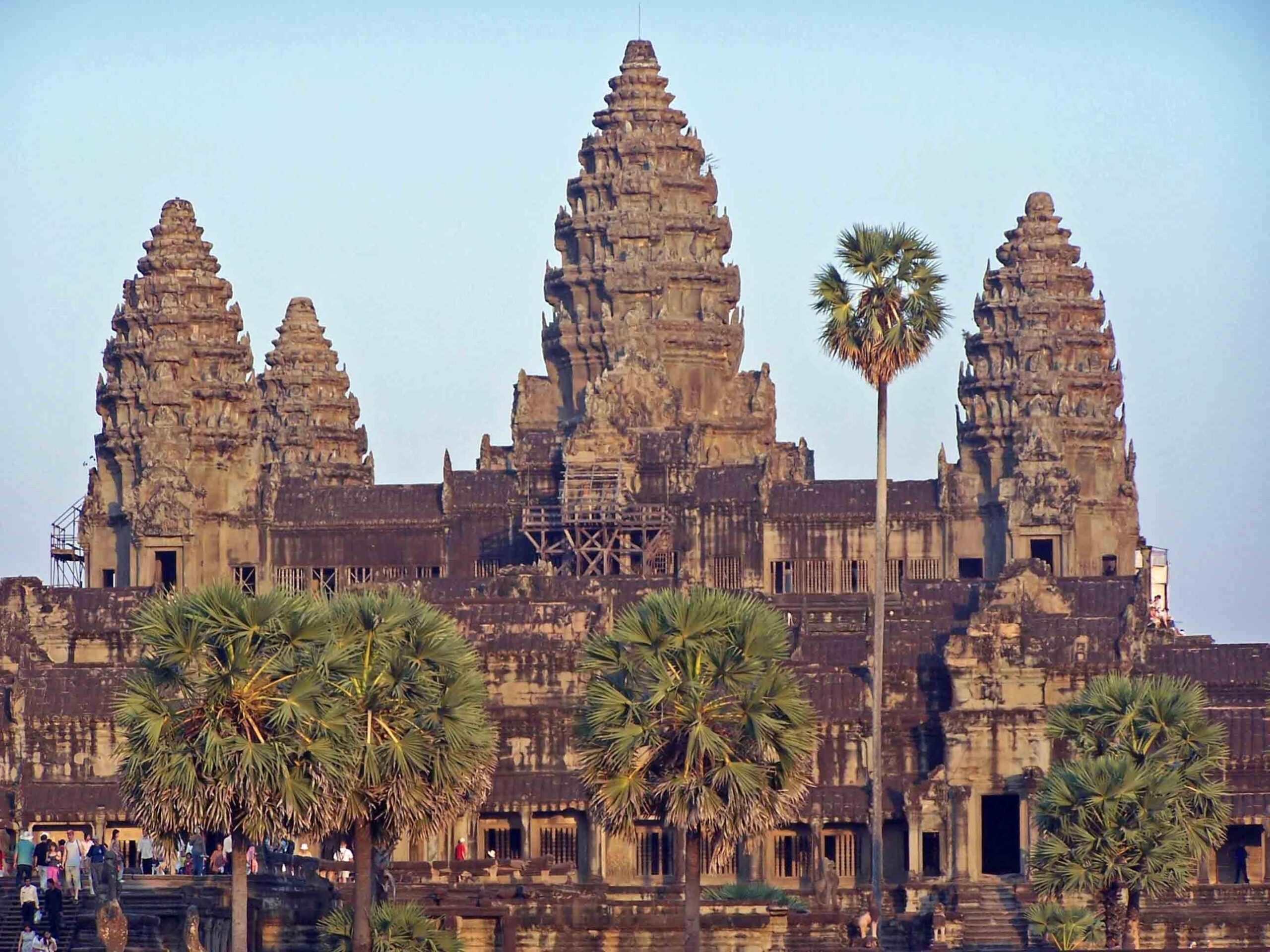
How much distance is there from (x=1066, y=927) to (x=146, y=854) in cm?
2738

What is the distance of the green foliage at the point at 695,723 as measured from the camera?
273ft

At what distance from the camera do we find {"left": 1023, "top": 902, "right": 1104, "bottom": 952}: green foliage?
93.9 meters

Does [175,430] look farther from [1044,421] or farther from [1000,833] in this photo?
[1000,833]

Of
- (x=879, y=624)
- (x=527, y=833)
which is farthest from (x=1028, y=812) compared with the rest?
(x=527, y=833)

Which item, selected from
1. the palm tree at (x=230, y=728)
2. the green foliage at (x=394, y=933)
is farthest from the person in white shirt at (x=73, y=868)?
the palm tree at (x=230, y=728)

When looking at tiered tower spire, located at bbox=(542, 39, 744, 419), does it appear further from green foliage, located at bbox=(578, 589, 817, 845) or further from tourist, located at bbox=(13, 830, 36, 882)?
green foliage, located at bbox=(578, 589, 817, 845)

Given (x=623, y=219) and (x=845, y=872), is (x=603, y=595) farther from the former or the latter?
(x=623, y=219)

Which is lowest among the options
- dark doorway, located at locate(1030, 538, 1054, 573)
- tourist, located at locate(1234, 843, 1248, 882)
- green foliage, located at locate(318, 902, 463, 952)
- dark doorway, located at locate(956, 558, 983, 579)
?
green foliage, located at locate(318, 902, 463, 952)

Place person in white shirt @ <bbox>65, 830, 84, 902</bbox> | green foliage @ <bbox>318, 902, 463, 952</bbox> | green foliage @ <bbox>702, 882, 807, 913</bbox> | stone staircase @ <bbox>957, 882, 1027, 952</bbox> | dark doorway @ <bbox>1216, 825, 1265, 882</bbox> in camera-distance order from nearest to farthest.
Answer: green foliage @ <bbox>318, 902, 463, 952</bbox> < person in white shirt @ <bbox>65, 830, 84, 902</bbox> < green foliage @ <bbox>702, 882, 807, 913</bbox> < stone staircase @ <bbox>957, 882, 1027, 952</bbox> < dark doorway @ <bbox>1216, 825, 1265, 882</bbox>

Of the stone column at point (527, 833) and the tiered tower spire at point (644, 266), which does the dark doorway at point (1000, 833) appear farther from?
the tiered tower spire at point (644, 266)

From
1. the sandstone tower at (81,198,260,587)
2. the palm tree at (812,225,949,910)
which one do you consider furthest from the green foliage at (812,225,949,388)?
the sandstone tower at (81,198,260,587)

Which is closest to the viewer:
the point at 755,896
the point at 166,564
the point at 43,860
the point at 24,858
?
the point at 755,896

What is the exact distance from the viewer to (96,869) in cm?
9144

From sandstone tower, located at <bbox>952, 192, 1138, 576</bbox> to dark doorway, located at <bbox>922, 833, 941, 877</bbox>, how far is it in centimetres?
2741
